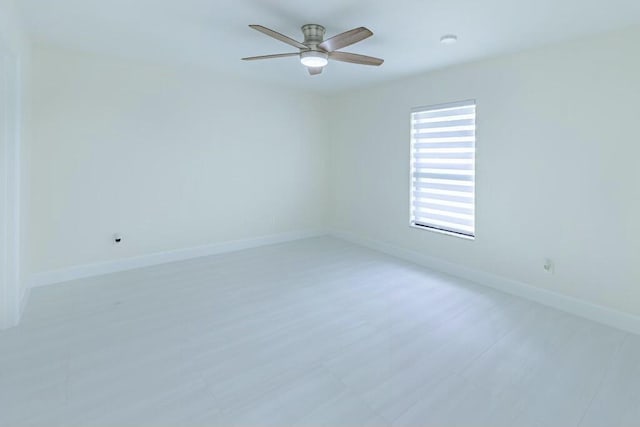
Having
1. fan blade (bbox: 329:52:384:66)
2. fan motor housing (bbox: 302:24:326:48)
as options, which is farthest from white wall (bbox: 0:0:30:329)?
fan blade (bbox: 329:52:384:66)

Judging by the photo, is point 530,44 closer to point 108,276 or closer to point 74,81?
point 74,81

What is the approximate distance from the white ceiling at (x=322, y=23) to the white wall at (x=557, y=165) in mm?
257

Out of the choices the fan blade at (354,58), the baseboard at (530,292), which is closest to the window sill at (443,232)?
the baseboard at (530,292)

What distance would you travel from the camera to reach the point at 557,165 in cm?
312

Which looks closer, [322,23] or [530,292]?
[322,23]

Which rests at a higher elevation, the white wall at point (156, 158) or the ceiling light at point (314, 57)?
the ceiling light at point (314, 57)

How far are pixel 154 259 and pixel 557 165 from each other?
458cm

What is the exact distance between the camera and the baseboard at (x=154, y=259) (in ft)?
12.1

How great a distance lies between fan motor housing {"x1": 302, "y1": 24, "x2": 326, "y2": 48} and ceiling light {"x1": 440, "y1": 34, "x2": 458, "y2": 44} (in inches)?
41.9

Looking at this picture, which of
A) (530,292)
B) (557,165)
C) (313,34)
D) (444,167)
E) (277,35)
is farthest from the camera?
(444,167)

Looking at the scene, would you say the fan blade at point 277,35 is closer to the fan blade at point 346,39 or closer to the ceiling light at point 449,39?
the fan blade at point 346,39

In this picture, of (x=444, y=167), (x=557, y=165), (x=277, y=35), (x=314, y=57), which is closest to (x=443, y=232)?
(x=444, y=167)

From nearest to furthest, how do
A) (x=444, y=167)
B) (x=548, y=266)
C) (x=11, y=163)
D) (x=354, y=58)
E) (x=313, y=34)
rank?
1. (x=11, y=163)
2. (x=313, y=34)
3. (x=354, y=58)
4. (x=548, y=266)
5. (x=444, y=167)

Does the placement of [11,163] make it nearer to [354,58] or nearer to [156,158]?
[156,158]
